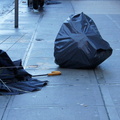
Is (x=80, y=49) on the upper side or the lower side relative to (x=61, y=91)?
upper

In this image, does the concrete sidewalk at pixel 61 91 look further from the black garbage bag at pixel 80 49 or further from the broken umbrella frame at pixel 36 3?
the broken umbrella frame at pixel 36 3

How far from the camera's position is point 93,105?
4957mm

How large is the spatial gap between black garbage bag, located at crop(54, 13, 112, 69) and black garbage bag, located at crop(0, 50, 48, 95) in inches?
39.9

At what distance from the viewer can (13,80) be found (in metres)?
5.70

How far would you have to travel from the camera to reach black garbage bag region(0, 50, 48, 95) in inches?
213

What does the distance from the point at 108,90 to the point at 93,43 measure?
1.31 metres

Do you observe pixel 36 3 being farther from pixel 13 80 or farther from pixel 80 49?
pixel 13 80

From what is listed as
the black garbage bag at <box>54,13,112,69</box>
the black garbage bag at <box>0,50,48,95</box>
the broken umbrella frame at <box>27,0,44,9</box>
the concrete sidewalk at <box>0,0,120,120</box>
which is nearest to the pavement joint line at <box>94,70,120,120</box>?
the concrete sidewalk at <box>0,0,120,120</box>

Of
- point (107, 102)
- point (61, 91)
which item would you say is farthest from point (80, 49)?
point (107, 102)

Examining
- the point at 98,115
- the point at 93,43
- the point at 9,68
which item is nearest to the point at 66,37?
the point at 93,43

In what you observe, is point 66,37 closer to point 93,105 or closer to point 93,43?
point 93,43

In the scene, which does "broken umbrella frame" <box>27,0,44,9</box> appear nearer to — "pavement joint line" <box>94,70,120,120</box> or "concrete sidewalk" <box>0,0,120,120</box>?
"concrete sidewalk" <box>0,0,120,120</box>

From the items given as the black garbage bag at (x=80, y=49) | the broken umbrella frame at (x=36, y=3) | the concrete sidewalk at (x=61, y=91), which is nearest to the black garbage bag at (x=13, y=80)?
the concrete sidewalk at (x=61, y=91)

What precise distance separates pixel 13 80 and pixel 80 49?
158cm
